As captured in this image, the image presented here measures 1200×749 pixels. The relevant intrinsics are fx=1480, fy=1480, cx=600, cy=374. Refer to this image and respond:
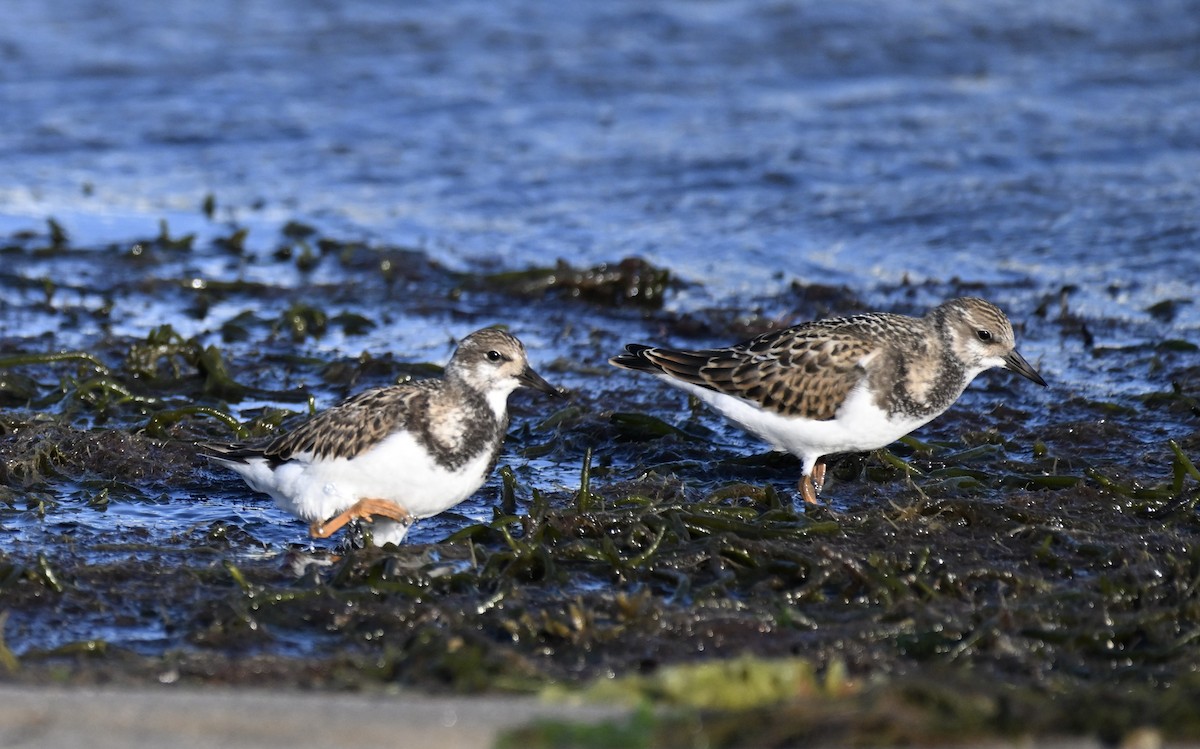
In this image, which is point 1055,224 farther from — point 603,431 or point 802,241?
point 603,431

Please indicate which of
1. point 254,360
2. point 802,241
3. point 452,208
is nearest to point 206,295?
point 254,360

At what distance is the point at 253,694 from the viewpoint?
322 centimetres

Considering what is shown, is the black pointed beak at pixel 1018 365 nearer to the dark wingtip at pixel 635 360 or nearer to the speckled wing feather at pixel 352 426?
the dark wingtip at pixel 635 360

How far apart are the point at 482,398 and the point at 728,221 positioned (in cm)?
507

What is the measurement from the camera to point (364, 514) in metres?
4.83

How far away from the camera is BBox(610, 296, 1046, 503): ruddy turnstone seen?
5426 mm

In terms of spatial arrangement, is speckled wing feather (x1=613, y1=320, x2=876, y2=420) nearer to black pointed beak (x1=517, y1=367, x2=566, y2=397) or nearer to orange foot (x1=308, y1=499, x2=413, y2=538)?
black pointed beak (x1=517, y1=367, x2=566, y2=397)


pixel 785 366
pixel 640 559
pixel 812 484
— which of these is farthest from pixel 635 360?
pixel 640 559

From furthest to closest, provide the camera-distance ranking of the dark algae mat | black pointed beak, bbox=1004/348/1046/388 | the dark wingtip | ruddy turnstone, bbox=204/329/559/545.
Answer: the dark wingtip
black pointed beak, bbox=1004/348/1046/388
ruddy turnstone, bbox=204/329/559/545
the dark algae mat

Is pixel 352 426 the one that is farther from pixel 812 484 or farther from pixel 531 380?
pixel 812 484

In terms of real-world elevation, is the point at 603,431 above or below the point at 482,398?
below

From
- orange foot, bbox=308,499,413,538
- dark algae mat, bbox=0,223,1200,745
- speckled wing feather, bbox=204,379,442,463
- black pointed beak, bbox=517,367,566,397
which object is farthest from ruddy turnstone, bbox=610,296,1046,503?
orange foot, bbox=308,499,413,538

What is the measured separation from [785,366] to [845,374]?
25cm

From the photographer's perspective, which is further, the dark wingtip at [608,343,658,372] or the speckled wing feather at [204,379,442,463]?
the dark wingtip at [608,343,658,372]
